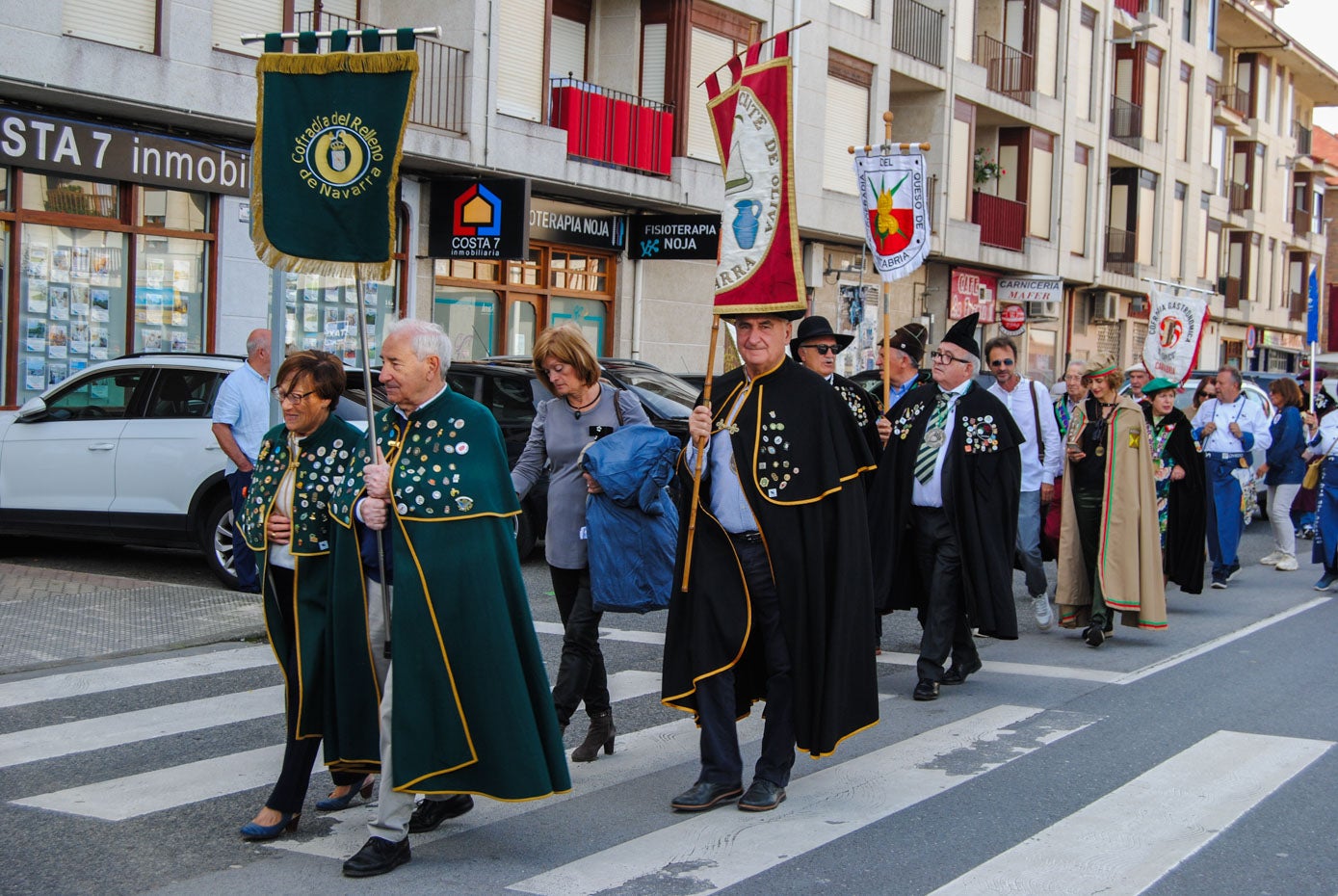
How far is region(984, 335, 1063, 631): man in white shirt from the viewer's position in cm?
1043

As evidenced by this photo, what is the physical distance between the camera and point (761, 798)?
18.8ft

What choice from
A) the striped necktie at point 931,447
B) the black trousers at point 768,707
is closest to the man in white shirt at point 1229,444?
the striped necktie at point 931,447

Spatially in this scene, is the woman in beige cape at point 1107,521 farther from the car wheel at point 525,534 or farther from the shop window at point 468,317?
the shop window at point 468,317

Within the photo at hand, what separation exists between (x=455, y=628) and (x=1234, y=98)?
50.1 meters

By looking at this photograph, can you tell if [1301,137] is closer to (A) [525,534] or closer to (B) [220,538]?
(A) [525,534]

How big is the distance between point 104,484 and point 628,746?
253 inches

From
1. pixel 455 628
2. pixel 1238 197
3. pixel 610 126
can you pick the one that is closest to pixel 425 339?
pixel 455 628

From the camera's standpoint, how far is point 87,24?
1523 cm

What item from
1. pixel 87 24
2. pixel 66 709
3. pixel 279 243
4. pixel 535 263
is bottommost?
pixel 66 709

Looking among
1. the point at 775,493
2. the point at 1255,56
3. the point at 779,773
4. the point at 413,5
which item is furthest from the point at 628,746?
the point at 1255,56

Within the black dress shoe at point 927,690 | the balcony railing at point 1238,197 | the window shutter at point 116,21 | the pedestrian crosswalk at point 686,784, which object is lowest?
the pedestrian crosswalk at point 686,784

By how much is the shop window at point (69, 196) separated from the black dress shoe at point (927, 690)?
1121 cm

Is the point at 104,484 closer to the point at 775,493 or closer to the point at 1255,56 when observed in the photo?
the point at 775,493

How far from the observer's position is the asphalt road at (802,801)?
Result: 4938 millimetres
